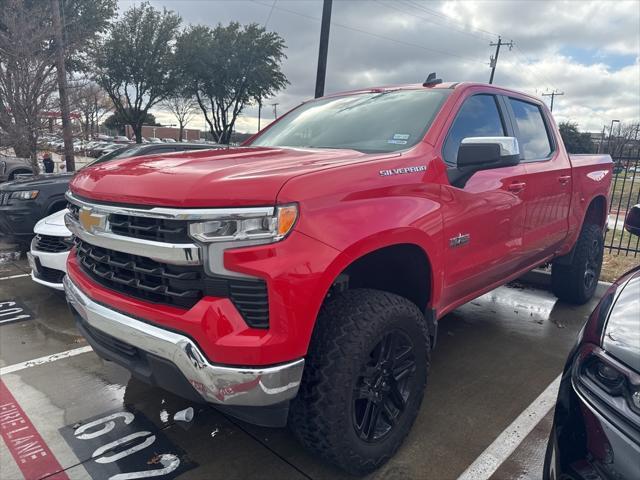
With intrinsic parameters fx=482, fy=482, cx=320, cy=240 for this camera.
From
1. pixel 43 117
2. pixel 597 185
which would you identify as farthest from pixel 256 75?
pixel 597 185

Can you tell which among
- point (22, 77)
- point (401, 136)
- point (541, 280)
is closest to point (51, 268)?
point (401, 136)

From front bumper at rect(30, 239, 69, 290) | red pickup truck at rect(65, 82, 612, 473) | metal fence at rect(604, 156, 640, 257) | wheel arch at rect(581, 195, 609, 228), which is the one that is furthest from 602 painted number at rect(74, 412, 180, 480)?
wheel arch at rect(581, 195, 609, 228)

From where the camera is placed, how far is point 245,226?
6.22 feet

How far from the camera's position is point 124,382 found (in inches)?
131

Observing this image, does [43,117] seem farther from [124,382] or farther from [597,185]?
[597,185]

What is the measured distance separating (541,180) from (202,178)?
9.26 ft

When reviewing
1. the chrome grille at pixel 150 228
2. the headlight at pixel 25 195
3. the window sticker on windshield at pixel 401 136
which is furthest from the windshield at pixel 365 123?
the headlight at pixel 25 195

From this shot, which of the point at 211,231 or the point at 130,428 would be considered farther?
the point at 130,428

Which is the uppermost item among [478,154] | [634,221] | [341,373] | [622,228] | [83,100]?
[83,100]

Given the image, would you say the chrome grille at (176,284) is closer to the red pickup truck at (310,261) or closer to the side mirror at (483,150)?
the red pickup truck at (310,261)

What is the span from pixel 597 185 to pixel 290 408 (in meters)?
4.10

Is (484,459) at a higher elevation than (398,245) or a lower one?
lower

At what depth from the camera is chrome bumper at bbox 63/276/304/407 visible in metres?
1.87

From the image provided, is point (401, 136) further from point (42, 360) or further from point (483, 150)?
point (42, 360)
